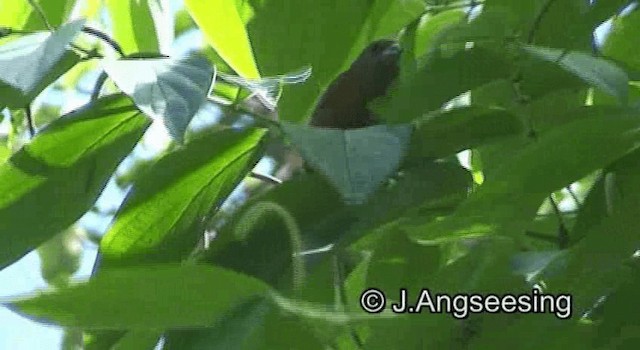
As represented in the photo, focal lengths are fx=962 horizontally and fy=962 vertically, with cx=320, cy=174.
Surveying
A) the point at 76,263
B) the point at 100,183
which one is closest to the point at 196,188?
the point at 100,183

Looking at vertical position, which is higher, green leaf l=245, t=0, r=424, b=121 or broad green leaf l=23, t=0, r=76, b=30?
green leaf l=245, t=0, r=424, b=121

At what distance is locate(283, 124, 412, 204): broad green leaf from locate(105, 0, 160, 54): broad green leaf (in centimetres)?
15

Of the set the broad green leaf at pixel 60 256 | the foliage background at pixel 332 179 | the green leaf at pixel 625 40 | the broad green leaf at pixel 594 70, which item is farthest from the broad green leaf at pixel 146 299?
the broad green leaf at pixel 60 256

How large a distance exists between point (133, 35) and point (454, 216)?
0.18m

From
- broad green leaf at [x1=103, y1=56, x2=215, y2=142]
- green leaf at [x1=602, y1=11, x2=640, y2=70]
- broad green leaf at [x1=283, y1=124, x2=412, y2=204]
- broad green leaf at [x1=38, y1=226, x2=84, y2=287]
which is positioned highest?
green leaf at [x1=602, y1=11, x2=640, y2=70]

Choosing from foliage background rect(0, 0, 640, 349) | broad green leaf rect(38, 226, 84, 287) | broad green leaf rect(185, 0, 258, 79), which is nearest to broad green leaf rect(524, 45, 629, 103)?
foliage background rect(0, 0, 640, 349)

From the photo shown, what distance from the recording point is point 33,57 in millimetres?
235

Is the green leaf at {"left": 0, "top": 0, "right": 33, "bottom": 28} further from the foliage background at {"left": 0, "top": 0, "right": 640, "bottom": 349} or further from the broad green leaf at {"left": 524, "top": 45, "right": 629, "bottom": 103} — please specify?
the broad green leaf at {"left": 524, "top": 45, "right": 629, "bottom": 103}

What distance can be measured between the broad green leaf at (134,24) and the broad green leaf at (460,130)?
12 centimetres

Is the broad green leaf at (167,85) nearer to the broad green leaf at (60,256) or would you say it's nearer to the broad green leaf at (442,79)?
the broad green leaf at (442,79)

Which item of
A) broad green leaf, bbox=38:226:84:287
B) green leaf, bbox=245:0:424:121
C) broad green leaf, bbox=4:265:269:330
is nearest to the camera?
broad green leaf, bbox=4:265:269:330

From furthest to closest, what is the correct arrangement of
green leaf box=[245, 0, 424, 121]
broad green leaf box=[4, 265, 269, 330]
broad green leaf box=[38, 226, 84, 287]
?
1. broad green leaf box=[38, 226, 84, 287]
2. green leaf box=[245, 0, 424, 121]
3. broad green leaf box=[4, 265, 269, 330]

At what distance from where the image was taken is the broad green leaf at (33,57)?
222 mm

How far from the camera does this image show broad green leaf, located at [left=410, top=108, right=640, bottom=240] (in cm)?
25
